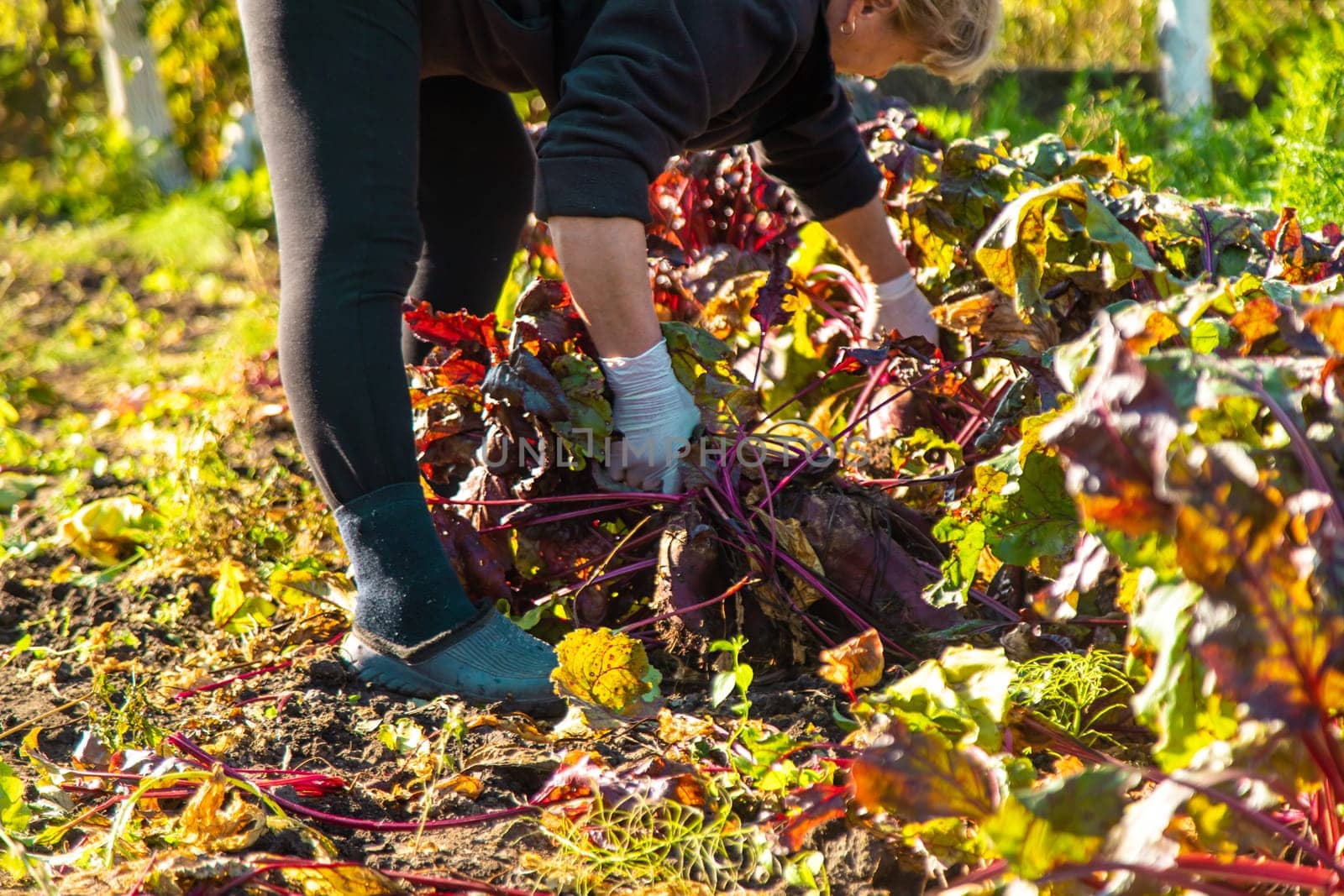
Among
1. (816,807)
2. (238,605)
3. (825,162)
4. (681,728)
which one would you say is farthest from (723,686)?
(825,162)

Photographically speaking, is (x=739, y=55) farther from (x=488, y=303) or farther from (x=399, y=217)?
(x=488, y=303)

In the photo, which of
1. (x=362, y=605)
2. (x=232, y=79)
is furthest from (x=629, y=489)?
(x=232, y=79)

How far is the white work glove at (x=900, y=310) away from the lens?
242 cm

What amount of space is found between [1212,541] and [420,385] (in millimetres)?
1478

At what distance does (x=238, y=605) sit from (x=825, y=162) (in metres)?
1.35

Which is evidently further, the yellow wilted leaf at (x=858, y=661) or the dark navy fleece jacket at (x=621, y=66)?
the dark navy fleece jacket at (x=621, y=66)

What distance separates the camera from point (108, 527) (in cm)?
250

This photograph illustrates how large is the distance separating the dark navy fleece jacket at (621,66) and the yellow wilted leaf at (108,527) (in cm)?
118

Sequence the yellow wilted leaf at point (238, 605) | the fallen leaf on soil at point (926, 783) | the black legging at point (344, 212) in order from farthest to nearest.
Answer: the yellow wilted leaf at point (238, 605) < the black legging at point (344, 212) < the fallen leaf on soil at point (926, 783)

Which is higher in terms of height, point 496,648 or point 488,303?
point 488,303

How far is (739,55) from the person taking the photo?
5.80 ft

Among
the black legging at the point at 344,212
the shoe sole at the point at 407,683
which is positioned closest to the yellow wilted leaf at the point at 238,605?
the shoe sole at the point at 407,683

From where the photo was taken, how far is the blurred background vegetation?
3471 millimetres

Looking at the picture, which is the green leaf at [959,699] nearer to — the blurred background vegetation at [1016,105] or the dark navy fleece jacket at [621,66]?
the dark navy fleece jacket at [621,66]
